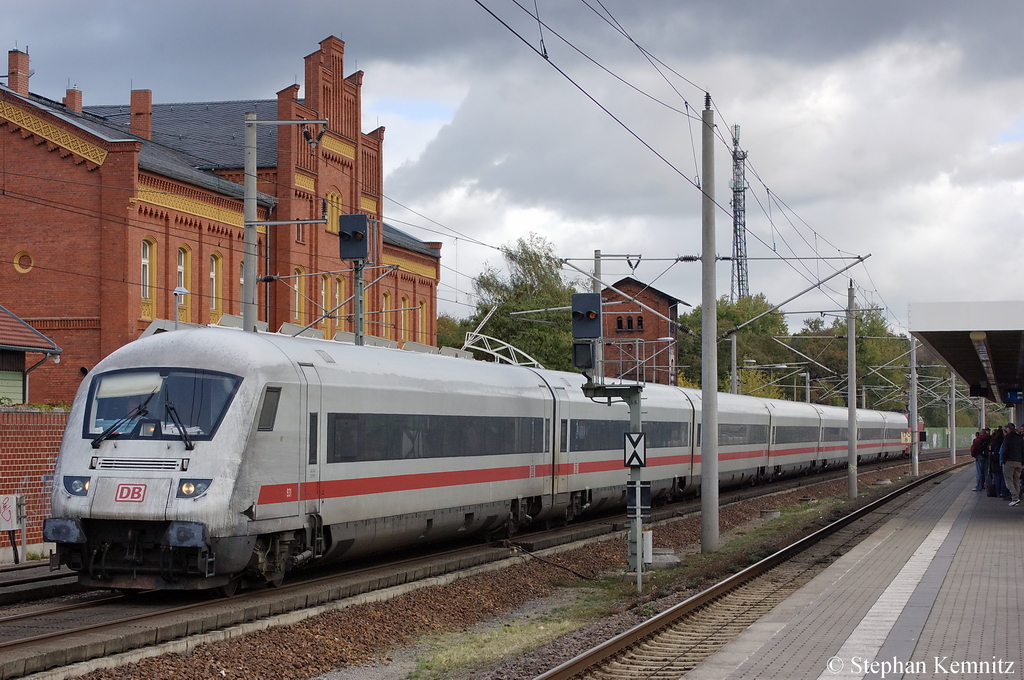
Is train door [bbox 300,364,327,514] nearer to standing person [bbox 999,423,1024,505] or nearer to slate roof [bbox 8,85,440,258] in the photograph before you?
standing person [bbox 999,423,1024,505]

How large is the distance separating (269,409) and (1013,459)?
65.1 feet

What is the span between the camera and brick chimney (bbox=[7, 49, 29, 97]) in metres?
40.4

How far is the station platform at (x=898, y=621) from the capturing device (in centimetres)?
969

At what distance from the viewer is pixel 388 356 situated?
55.0 ft

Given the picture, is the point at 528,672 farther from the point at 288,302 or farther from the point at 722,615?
the point at 288,302

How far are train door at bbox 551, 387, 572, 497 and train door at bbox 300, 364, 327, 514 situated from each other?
27.9 feet

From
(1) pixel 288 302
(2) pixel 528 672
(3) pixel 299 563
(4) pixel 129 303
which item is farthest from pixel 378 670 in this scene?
(1) pixel 288 302

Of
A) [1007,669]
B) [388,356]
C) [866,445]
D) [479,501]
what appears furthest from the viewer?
[866,445]

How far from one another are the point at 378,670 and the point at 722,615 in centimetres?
450

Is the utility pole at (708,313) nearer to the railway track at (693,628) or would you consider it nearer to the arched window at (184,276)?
the railway track at (693,628)

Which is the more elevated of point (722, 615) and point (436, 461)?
point (436, 461)

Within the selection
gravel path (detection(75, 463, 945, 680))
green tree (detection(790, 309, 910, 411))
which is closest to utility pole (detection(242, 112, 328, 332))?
gravel path (detection(75, 463, 945, 680))

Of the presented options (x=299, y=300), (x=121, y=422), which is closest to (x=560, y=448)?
(x=121, y=422)

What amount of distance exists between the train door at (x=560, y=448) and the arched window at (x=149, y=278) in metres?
17.5
